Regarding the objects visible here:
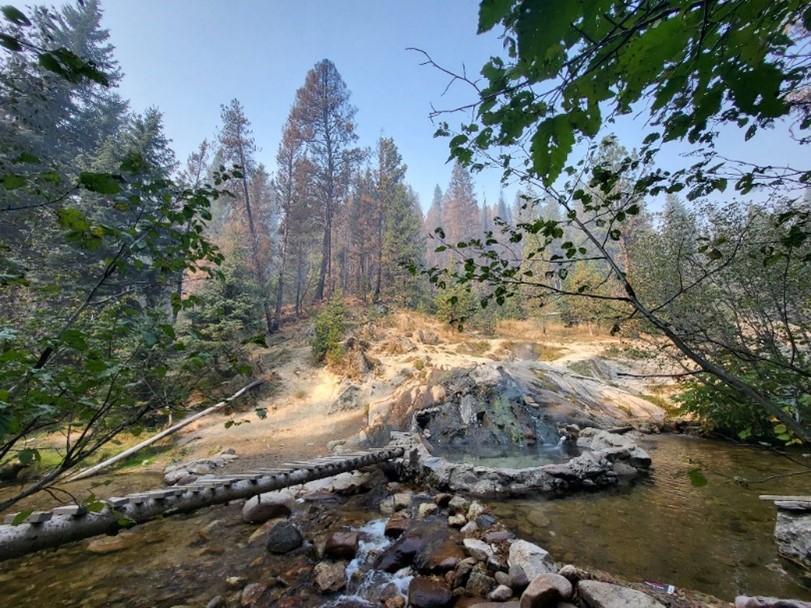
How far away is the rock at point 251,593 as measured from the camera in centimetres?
382

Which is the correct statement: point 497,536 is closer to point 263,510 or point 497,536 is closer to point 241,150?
point 263,510

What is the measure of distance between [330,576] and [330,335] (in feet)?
42.9

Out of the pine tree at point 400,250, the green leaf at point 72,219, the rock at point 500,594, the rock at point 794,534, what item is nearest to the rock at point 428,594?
the rock at point 500,594

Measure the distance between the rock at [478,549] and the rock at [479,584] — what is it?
1.16 feet

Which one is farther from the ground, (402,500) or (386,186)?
(386,186)

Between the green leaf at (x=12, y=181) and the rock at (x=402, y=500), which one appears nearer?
the green leaf at (x=12, y=181)

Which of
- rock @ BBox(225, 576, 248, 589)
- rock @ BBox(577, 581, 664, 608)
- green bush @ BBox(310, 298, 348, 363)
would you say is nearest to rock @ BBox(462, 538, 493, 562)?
rock @ BBox(577, 581, 664, 608)

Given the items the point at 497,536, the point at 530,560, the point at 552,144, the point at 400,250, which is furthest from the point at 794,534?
the point at 400,250

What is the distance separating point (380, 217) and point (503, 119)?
85.3ft

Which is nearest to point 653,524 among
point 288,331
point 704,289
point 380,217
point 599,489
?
point 599,489

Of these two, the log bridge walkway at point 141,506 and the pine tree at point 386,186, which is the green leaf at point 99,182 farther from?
the pine tree at point 386,186

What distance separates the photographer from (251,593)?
393 centimetres

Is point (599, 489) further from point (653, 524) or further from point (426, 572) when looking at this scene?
point (426, 572)

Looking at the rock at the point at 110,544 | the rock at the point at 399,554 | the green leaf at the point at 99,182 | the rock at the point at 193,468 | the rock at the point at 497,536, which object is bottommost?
the rock at the point at 193,468
